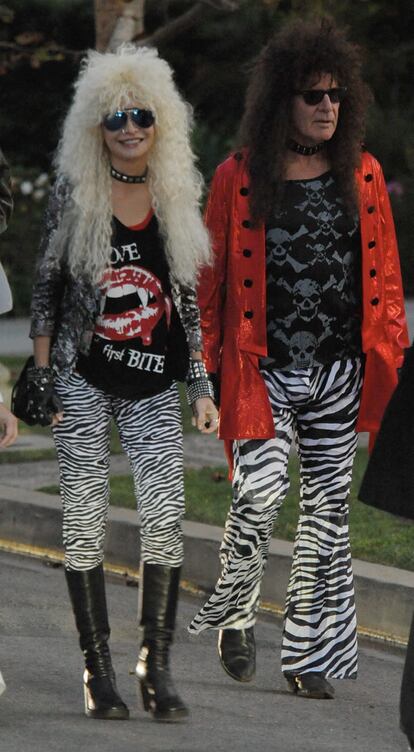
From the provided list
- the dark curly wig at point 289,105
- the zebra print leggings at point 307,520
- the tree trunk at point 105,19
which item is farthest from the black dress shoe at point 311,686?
the tree trunk at point 105,19

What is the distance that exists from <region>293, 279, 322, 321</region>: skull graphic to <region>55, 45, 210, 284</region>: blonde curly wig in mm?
347

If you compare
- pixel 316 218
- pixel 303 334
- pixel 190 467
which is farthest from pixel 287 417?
pixel 190 467

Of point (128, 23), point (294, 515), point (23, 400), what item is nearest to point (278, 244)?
point (23, 400)

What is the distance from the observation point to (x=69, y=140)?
5125 millimetres

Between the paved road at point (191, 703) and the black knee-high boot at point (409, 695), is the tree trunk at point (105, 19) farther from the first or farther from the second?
the black knee-high boot at point (409, 695)

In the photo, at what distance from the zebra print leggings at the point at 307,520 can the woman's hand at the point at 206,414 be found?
0.31 m

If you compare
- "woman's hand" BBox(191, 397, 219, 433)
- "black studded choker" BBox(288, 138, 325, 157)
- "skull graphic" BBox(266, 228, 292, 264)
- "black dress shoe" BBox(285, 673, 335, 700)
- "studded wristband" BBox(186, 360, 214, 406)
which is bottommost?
"black dress shoe" BBox(285, 673, 335, 700)

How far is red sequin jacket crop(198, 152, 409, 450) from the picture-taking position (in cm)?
533

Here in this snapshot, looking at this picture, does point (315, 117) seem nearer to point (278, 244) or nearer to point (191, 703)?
point (278, 244)

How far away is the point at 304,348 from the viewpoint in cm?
534

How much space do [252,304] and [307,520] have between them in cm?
75

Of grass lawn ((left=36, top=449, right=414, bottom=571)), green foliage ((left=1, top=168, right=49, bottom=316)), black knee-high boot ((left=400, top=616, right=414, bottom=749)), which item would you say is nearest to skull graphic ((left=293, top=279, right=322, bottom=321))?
grass lawn ((left=36, top=449, right=414, bottom=571))

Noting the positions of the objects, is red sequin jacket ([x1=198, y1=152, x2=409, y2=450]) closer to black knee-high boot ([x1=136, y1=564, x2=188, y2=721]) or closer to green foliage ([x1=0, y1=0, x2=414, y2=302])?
black knee-high boot ([x1=136, y1=564, x2=188, y2=721])

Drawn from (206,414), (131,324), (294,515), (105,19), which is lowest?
(294,515)
